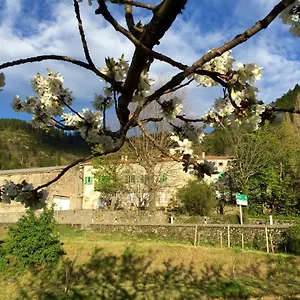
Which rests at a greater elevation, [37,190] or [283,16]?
[283,16]

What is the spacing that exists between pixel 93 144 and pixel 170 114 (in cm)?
66

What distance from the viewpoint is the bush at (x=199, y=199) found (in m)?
26.5

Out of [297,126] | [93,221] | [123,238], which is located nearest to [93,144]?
[123,238]

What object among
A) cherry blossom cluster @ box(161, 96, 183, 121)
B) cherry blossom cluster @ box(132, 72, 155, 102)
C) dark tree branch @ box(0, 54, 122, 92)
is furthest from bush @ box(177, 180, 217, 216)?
dark tree branch @ box(0, 54, 122, 92)

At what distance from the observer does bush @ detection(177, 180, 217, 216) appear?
87.0ft

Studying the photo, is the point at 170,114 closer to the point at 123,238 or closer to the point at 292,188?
the point at 123,238

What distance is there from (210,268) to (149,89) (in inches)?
566

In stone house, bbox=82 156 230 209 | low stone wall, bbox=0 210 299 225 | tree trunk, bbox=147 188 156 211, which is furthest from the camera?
stone house, bbox=82 156 230 209

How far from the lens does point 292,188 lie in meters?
27.9

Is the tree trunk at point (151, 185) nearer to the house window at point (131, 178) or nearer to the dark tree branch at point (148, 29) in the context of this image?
the house window at point (131, 178)

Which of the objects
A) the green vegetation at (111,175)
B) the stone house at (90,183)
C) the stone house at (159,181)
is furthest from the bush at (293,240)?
the green vegetation at (111,175)

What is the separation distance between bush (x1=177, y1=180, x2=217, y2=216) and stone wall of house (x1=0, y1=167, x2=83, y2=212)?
1098 cm

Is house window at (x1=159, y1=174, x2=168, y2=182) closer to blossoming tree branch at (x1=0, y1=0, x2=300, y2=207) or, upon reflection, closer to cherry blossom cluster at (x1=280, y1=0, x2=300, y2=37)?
blossoming tree branch at (x1=0, y1=0, x2=300, y2=207)

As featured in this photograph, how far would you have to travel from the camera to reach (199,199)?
2677cm
